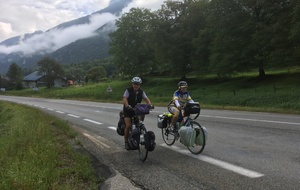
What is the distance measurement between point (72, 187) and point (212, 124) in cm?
829

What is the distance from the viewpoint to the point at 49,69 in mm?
105938

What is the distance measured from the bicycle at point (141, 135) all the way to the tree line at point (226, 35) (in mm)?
22856

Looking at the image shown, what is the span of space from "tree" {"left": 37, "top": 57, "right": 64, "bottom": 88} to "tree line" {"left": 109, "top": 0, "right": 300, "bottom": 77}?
196ft

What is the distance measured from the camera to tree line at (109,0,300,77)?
30.7 metres

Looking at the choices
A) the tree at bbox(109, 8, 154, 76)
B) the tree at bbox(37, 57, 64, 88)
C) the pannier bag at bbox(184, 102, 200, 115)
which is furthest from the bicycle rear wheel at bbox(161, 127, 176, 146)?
the tree at bbox(37, 57, 64, 88)

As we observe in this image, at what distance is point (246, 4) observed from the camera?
3591 centimetres

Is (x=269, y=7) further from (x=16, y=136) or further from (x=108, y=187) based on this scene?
(x=108, y=187)

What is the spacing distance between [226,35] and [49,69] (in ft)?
260

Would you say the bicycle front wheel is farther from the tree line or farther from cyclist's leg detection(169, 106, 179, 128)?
the tree line

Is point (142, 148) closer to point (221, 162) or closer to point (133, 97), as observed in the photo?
point (133, 97)

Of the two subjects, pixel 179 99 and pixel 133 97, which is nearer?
pixel 133 97

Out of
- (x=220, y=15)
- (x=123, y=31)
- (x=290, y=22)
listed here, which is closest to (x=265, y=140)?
(x=290, y=22)

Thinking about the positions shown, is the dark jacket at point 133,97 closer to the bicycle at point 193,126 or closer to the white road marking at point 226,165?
the bicycle at point 193,126

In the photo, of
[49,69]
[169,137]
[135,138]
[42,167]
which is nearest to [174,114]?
[169,137]
